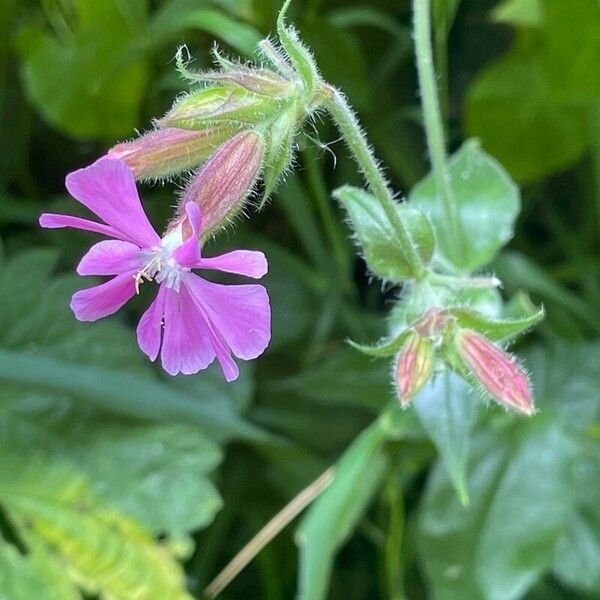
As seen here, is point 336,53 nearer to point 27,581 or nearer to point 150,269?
point 150,269

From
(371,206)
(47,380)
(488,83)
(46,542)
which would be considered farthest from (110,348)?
(488,83)

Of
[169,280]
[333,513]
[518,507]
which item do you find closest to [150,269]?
[169,280]

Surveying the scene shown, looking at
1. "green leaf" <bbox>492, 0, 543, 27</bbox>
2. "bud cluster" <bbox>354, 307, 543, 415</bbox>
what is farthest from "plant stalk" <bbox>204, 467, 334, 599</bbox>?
"green leaf" <bbox>492, 0, 543, 27</bbox>

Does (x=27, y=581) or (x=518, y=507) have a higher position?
(x=27, y=581)

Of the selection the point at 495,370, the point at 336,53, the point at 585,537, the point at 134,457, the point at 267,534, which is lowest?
the point at 585,537

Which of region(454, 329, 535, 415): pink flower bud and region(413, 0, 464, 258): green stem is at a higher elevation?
region(413, 0, 464, 258): green stem

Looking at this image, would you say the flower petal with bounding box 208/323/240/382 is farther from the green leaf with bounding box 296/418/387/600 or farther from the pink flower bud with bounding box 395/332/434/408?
the green leaf with bounding box 296/418/387/600

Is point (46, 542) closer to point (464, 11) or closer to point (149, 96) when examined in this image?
point (149, 96)

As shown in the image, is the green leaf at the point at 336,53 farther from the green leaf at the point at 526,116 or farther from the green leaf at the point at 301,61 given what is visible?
the green leaf at the point at 301,61
